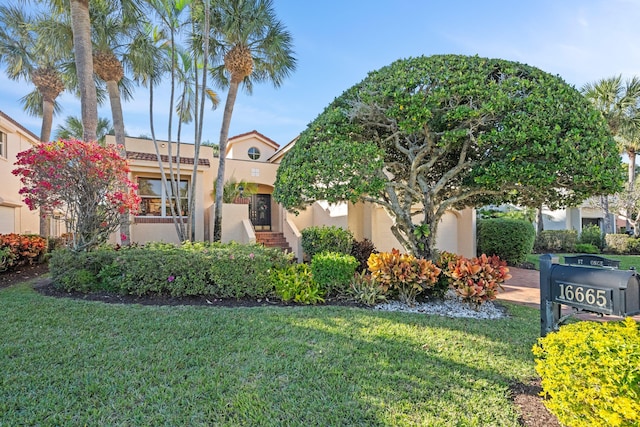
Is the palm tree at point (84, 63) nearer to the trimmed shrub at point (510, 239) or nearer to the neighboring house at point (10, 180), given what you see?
the neighboring house at point (10, 180)

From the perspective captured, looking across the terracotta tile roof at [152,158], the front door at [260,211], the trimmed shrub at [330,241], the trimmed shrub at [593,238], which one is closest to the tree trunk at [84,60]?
the terracotta tile roof at [152,158]

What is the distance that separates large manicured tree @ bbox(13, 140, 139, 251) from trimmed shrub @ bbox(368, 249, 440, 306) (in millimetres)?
6769

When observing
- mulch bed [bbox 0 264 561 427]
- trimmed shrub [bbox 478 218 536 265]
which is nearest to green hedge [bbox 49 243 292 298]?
mulch bed [bbox 0 264 561 427]

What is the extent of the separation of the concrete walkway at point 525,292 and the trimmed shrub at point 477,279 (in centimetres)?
177

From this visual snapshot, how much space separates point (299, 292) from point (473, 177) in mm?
4620

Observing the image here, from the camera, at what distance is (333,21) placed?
10.6m

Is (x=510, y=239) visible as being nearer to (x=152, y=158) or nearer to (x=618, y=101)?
(x=618, y=101)

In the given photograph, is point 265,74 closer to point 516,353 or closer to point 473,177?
point 473,177

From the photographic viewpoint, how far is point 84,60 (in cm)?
953

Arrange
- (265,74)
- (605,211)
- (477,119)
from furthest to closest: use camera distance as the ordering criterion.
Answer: (605,211) < (265,74) < (477,119)

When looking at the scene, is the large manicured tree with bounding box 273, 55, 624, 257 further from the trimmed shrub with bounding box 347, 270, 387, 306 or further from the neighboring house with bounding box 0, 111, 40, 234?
the neighboring house with bounding box 0, 111, 40, 234

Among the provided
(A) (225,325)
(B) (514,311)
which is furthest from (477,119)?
(A) (225,325)

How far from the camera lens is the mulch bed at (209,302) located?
2.99m

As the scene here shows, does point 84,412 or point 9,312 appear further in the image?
point 9,312
